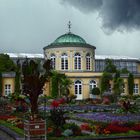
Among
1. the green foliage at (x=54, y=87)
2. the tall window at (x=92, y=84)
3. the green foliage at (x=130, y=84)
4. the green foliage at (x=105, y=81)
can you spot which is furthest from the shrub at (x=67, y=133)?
the green foliage at (x=130, y=84)

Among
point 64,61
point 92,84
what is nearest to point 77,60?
point 64,61

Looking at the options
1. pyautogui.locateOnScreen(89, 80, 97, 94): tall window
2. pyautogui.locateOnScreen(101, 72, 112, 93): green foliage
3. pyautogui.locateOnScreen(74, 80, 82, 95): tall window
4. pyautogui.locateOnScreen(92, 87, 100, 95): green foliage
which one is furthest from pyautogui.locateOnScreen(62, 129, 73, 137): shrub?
pyautogui.locateOnScreen(89, 80, 97, 94): tall window

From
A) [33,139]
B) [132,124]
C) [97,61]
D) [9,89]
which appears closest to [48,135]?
[33,139]

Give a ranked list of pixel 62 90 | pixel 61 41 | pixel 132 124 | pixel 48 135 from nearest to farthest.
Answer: pixel 48 135
pixel 132 124
pixel 62 90
pixel 61 41

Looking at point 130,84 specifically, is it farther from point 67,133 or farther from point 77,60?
point 67,133

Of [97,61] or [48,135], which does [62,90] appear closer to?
[48,135]

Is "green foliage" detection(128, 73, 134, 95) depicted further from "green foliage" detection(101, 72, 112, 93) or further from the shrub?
the shrub

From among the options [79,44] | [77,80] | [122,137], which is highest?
[79,44]

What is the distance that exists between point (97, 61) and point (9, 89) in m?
40.5

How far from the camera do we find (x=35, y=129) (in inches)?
538

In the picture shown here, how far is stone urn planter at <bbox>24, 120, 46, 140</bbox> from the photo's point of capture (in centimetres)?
1355

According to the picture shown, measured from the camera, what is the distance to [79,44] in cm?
5559

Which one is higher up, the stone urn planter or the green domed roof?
the green domed roof

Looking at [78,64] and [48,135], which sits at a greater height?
[78,64]
